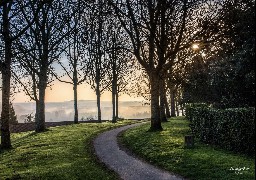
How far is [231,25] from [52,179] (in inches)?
716

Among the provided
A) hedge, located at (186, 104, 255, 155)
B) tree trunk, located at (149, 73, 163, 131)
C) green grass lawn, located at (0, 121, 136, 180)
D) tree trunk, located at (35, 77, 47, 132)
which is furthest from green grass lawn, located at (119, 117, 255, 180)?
tree trunk, located at (35, 77, 47, 132)

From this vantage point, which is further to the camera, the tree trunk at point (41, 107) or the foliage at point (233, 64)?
the tree trunk at point (41, 107)

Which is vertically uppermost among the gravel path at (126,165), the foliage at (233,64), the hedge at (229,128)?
the foliage at (233,64)

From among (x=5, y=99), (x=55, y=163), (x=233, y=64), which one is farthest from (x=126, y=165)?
(x=5, y=99)

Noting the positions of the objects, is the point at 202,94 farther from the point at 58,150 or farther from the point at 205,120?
the point at 58,150

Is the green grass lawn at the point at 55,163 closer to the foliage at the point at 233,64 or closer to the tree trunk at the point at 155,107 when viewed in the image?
the tree trunk at the point at 155,107

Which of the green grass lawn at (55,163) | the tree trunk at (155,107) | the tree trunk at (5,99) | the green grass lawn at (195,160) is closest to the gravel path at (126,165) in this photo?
the green grass lawn at (55,163)

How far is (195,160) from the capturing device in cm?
1678

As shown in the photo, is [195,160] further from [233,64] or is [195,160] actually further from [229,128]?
[233,64]

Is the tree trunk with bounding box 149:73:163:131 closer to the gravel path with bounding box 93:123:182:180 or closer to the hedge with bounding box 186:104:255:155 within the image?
the hedge with bounding box 186:104:255:155

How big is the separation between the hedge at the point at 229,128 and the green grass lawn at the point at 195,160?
67cm

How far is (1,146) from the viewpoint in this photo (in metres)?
26.0

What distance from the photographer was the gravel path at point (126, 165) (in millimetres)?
14930

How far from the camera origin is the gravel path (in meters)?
14.9
